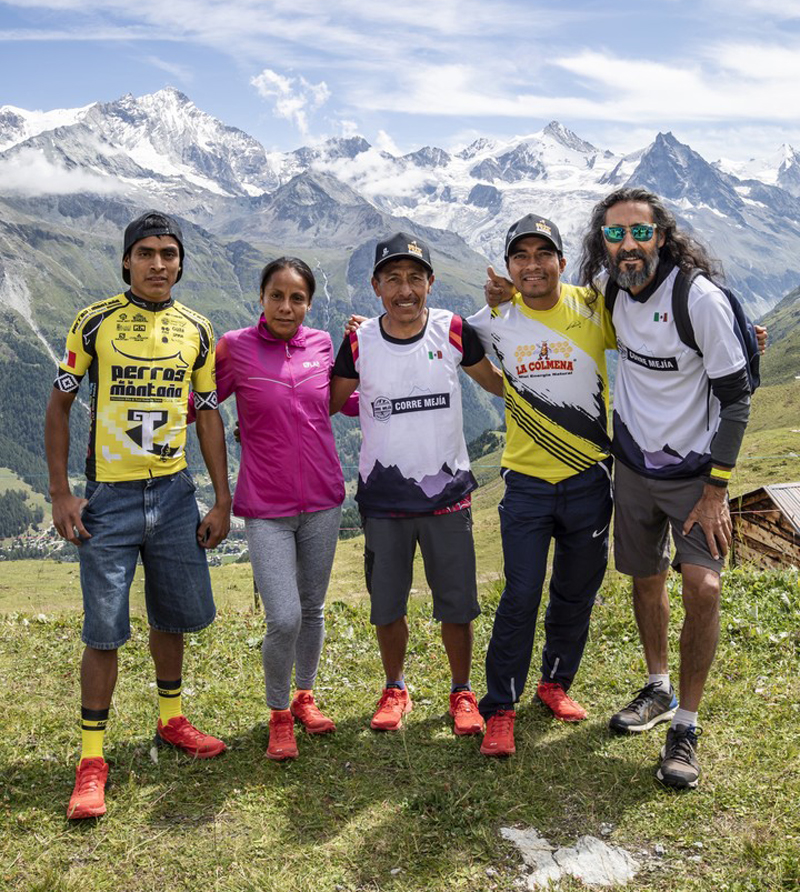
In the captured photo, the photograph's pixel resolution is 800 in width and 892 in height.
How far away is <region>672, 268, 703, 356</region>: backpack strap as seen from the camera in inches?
258

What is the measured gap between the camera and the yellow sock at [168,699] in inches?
300

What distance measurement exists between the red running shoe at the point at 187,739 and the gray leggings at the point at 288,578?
642mm

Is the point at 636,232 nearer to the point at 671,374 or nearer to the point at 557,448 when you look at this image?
the point at 671,374

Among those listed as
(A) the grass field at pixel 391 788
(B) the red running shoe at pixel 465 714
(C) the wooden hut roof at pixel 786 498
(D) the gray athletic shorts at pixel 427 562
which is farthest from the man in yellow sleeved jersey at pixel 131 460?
(C) the wooden hut roof at pixel 786 498

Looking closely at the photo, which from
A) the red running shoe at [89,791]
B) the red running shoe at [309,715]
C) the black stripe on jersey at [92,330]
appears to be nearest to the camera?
the red running shoe at [89,791]

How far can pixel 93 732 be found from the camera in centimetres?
678

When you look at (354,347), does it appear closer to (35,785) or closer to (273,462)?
(273,462)

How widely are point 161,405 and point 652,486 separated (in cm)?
447

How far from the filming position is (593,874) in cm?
547

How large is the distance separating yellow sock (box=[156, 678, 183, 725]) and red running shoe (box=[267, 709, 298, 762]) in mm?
967

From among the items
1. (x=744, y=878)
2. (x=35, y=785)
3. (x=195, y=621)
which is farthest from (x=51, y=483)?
(x=744, y=878)

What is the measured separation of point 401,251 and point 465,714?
4.62 meters

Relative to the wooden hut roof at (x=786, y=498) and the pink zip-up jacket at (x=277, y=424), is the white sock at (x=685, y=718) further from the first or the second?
the wooden hut roof at (x=786, y=498)

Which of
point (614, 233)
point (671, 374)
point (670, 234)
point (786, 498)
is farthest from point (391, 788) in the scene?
point (786, 498)
